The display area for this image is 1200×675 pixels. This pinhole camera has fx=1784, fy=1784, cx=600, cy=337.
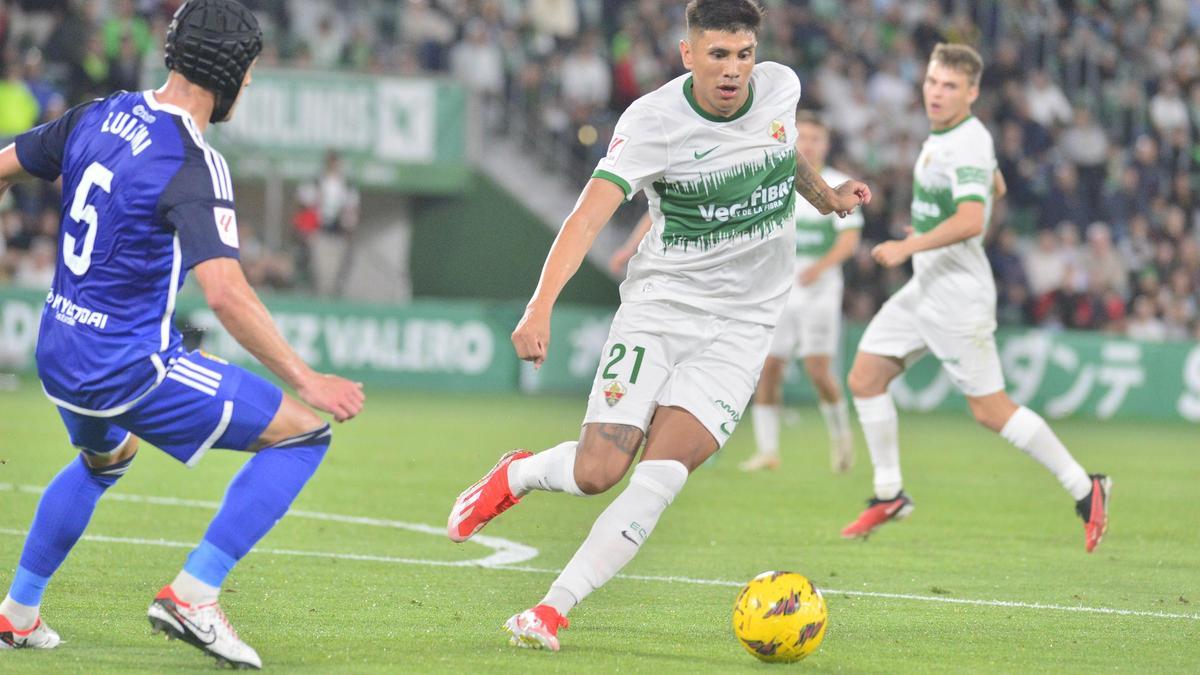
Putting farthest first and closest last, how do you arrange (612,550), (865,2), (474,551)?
(865,2)
(474,551)
(612,550)

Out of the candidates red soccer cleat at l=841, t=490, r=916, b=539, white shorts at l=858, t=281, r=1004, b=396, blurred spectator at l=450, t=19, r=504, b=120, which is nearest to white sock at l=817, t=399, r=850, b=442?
white shorts at l=858, t=281, r=1004, b=396

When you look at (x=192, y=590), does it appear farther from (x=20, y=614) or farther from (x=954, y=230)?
(x=954, y=230)

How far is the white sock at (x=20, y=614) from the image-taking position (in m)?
6.00

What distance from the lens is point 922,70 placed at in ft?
91.8

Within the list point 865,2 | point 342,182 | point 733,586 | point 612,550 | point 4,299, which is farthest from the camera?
point 865,2

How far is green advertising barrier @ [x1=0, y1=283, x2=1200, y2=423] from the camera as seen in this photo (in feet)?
74.3

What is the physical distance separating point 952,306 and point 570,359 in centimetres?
1331

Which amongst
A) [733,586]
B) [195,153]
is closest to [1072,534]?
[733,586]

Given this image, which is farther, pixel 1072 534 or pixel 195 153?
pixel 1072 534

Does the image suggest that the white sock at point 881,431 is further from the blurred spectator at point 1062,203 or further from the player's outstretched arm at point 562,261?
the blurred spectator at point 1062,203

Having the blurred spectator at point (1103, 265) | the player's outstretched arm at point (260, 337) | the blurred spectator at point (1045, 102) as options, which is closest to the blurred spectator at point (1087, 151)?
the blurred spectator at point (1045, 102)

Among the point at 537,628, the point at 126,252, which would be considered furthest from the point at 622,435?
the point at 126,252

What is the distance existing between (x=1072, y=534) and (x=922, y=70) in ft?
59.8

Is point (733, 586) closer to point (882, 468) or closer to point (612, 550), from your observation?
point (612, 550)
